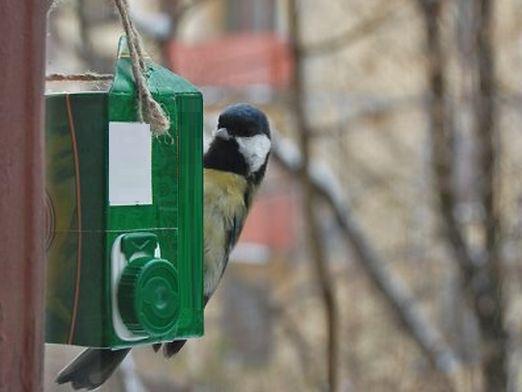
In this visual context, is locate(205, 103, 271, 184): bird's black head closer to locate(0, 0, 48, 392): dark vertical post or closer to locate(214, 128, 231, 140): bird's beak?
locate(214, 128, 231, 140): bird's beak

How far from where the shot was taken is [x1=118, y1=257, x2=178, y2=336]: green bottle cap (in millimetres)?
1508

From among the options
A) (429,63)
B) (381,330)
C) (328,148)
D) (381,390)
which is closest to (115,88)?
(381,390)

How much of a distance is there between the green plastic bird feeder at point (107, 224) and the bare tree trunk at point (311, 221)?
5.52 ft

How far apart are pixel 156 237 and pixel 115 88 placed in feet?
0.63

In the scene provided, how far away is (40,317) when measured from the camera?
1338 mm

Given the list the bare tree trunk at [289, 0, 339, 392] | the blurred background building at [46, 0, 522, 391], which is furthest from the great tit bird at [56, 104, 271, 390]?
the blurred background building at [46, 0, 522, 391]

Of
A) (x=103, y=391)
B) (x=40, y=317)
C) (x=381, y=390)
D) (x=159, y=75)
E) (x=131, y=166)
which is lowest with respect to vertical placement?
(x=381, y=390)

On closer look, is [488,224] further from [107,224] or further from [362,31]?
[107,224]

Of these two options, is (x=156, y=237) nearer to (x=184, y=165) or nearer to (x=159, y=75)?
(x=184, y=165)

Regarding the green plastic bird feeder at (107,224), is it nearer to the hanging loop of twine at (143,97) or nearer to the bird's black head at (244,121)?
the hanging loop of twine at (143,97)

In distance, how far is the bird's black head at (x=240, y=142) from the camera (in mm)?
1887

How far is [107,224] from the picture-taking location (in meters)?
1.53

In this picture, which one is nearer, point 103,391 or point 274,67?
point 103,391

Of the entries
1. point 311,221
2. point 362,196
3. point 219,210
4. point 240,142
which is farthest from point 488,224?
point 240,142
